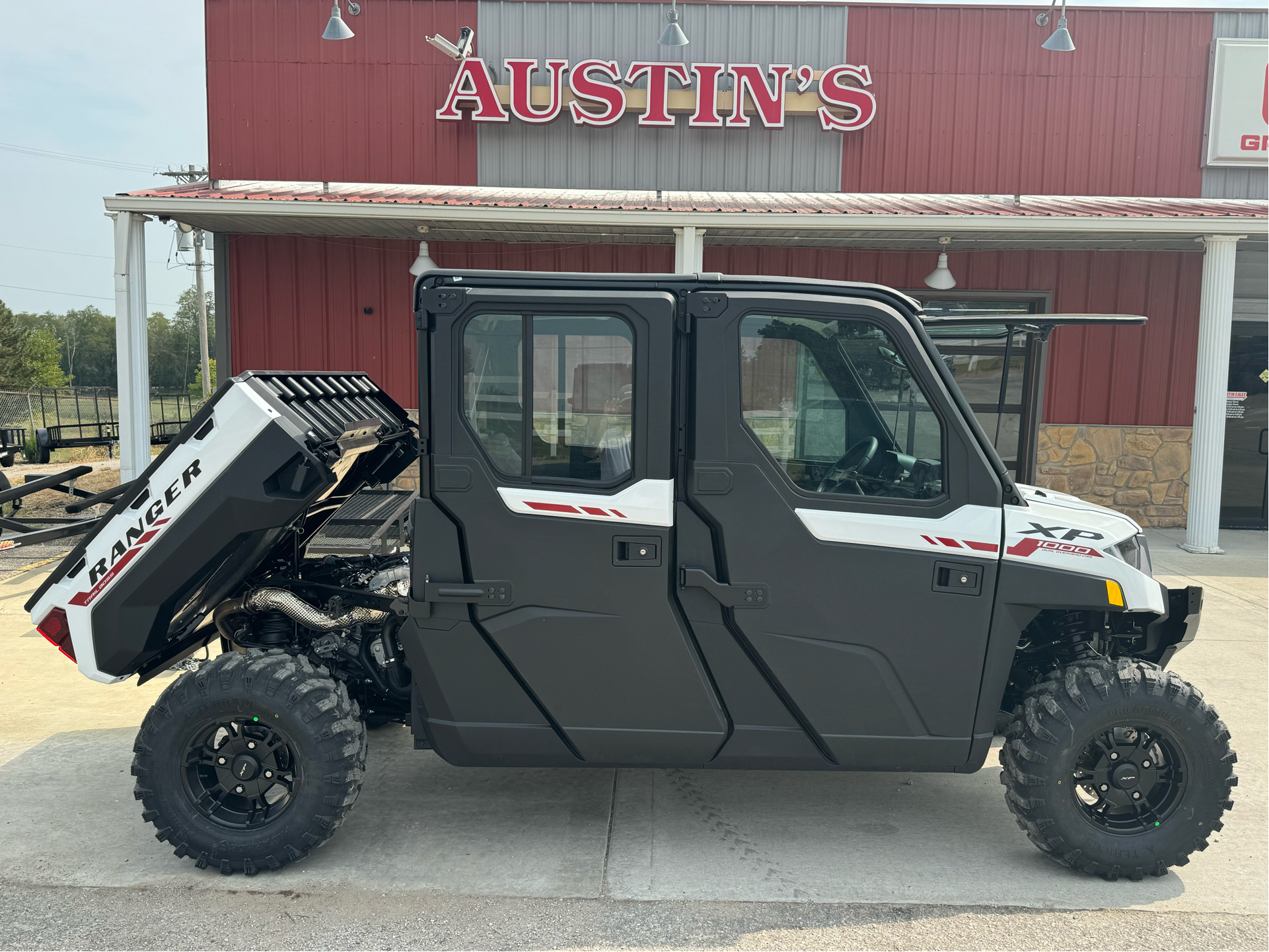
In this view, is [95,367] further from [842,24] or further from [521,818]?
[521,818]

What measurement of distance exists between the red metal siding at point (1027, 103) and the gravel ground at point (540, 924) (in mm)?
9863

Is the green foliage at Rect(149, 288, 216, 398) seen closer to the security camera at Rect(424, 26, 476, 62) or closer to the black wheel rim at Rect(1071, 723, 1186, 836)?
the security camera at Rect(424, 26, 476, 62)

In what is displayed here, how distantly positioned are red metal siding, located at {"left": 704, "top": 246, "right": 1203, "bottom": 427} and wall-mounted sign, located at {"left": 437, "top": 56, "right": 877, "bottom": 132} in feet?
5.48

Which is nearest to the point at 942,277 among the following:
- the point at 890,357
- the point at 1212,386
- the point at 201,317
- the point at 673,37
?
the point at 1212,386

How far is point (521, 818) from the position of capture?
409 cm

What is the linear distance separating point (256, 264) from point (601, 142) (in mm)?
4682

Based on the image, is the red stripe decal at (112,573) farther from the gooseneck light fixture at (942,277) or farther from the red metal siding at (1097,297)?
the gooseneck light fixture at (942,277)

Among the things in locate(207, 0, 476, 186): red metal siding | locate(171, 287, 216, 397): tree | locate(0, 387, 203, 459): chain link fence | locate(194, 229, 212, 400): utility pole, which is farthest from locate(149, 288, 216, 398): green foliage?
locate(207, 0, 476, 186): red metal siding

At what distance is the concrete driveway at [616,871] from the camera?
325 centimetres

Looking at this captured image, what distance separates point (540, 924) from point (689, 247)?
778 centimetres

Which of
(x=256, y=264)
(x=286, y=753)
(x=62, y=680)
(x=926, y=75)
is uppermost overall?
(x=926, y=75)

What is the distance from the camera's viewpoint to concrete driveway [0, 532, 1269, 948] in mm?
3254

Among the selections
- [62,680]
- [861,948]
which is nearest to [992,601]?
[861,948]

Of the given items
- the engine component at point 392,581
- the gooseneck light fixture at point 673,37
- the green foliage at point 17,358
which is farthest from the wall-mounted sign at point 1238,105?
the green foliage at point 17,358
